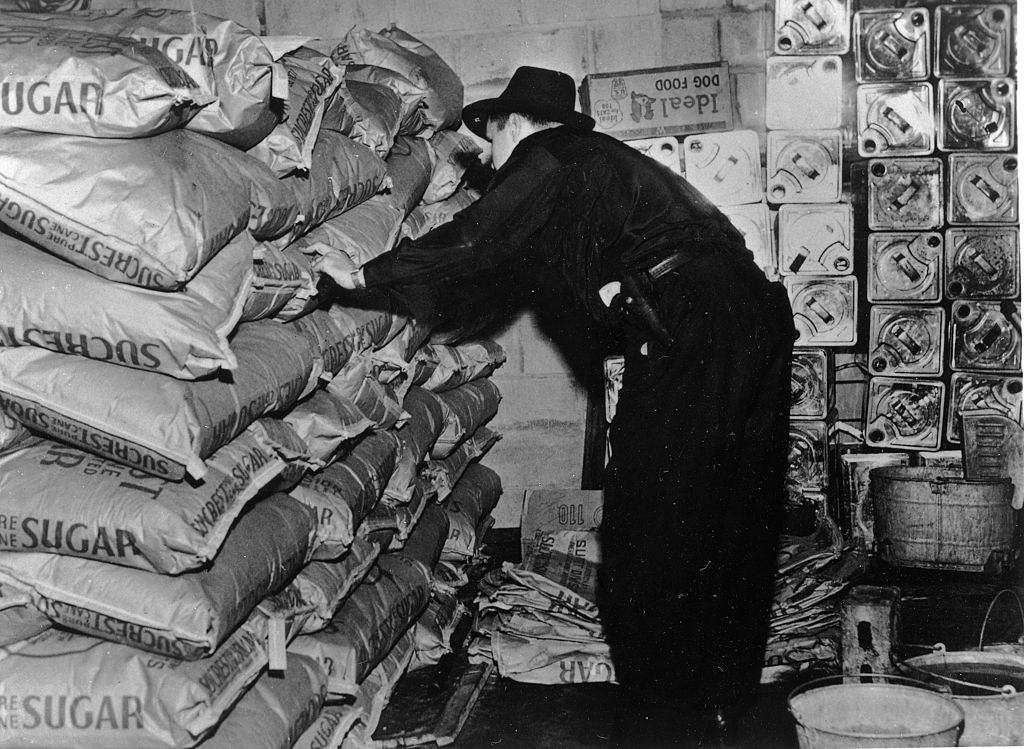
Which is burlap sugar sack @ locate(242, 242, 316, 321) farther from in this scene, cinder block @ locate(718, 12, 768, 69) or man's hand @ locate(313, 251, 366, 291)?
cinder block @ locate(718, 12, 768, 69)

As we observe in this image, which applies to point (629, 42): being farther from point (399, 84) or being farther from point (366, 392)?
point (366, 392)

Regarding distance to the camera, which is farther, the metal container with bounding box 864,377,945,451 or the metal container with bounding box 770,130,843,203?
the metal container with bounding box 864,377,945,451

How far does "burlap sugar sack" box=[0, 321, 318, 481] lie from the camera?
1810mm

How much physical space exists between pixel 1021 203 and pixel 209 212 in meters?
3.12

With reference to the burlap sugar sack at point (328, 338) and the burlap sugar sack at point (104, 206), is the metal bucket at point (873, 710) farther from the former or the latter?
the burlap sugar sack at point (104, 206)

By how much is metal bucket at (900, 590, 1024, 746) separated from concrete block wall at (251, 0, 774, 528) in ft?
6.73

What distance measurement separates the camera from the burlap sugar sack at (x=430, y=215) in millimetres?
3173

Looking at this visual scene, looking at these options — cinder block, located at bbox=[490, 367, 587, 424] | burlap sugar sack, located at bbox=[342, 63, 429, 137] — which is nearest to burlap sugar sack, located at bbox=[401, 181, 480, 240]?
burlap sugar sack, located at bbox=[342, 63, 429, 137]

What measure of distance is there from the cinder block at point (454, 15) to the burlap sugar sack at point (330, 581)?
7.46 ft

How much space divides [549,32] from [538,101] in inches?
58.7

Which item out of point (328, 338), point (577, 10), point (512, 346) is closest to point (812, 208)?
point (577, 10)

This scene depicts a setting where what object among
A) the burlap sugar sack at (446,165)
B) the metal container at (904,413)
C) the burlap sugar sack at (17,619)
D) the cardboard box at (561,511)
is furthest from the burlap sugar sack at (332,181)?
the metal container at (904,413)

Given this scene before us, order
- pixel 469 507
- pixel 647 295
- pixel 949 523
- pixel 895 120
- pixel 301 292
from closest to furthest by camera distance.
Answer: pixel 301 292, pixel 647 295, pixel 469 507, pixel 949 523, pixel 895 120

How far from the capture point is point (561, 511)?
3.88m
